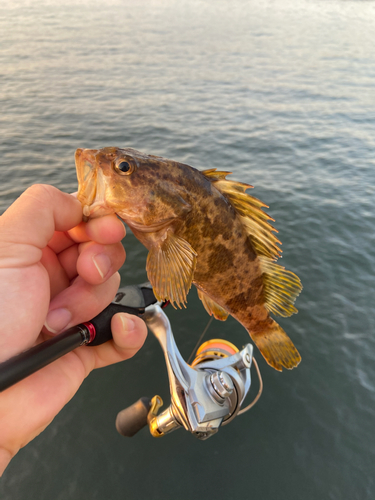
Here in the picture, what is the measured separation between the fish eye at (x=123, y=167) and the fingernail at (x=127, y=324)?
99cm

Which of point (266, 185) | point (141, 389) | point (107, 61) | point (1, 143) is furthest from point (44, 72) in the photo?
point (141, 389)

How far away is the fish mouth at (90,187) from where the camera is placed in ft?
6.44

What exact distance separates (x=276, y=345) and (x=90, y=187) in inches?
83.3

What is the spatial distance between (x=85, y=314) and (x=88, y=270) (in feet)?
1.18

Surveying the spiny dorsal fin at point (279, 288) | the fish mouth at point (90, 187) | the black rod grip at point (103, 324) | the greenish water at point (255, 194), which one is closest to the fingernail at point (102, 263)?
the fish mouth at point (90, 187)

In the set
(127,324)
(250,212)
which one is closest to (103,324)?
(127,324)

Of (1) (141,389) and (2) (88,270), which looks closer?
(2) (88,270)

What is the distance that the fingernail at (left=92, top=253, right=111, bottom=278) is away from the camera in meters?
2.07

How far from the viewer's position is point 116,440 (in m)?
4.02

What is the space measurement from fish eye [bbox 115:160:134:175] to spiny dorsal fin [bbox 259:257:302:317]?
4.23 ft

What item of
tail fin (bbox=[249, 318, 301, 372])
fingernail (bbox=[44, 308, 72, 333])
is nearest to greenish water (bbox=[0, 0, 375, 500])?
tail fin (bbox=[249, 318, 301, 372])

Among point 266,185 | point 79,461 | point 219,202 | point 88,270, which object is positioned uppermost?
point 219,202

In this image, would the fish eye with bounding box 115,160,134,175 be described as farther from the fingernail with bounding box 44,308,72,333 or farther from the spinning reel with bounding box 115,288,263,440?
the spinning reel with bounding box 115,288,263,440

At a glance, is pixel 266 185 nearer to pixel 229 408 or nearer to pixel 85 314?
pixel 229 408
